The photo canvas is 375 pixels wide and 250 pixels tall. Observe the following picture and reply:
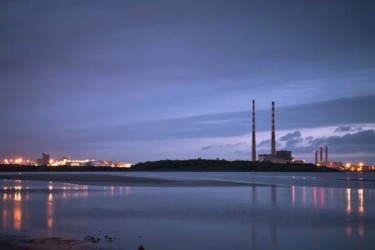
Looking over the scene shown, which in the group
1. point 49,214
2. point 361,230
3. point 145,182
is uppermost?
point 49,214

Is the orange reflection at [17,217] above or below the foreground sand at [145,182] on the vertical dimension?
above

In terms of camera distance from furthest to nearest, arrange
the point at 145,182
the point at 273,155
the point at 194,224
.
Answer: the point at 273,155 < the point at 145,182 < the point at 194,224

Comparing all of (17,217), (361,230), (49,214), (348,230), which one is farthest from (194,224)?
(17,217)

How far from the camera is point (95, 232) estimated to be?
19188mm

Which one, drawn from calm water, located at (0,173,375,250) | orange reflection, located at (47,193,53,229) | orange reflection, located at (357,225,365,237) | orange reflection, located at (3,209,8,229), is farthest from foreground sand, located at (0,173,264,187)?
orange reflection, located at (357,225,365,237)

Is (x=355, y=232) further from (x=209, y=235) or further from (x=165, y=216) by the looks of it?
(x=165, y=216)

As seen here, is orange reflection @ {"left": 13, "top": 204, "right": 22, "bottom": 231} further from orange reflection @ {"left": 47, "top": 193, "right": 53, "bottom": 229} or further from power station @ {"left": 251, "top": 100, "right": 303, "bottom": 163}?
power station @ {"left": 251, "top": 100, "right": 303, "bottom": 163}

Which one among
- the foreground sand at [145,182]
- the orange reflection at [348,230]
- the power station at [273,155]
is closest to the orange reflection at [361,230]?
the orange reflection at [348,230]

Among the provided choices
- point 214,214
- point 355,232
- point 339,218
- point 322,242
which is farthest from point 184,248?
point 339,218

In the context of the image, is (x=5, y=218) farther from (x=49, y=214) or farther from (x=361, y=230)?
(x=361, y=230)

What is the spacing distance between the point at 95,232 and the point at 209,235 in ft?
15.7

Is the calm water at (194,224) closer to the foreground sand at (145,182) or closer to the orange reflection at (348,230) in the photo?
the orange reflection at (348,230)

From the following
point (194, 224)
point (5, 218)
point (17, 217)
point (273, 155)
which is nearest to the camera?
point (194, 224)

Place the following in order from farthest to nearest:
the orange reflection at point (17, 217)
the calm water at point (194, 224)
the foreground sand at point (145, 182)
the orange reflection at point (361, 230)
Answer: the foreground sand at point (145, 182), the orange reflection at point (361, 230), the orange reflection at point (17, 217), the calm water at point (194, 224)
